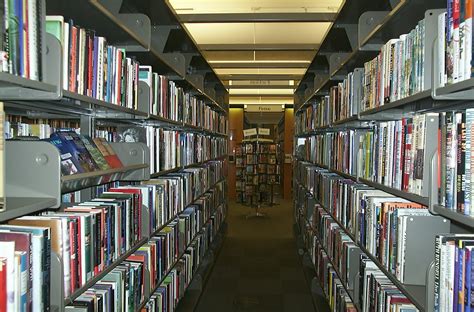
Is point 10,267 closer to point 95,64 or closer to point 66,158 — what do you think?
point 66,158

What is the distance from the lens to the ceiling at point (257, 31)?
14.1 ft

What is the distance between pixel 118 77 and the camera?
1.99 meters

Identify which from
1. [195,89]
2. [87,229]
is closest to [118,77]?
[87,229]

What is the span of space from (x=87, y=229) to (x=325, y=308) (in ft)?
8.71

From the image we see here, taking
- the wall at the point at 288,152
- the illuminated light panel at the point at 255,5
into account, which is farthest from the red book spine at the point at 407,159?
the wall at the point at 288,152

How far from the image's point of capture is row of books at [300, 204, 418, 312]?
6.33ft

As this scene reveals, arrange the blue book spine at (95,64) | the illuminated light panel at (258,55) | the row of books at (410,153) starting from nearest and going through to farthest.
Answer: the row of books at (410,153)
the blue book spine at (95,64)
the illuminated light panel at (258,55)

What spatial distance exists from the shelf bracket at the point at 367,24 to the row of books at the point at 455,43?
41.6 inches

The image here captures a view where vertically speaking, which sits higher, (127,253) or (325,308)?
(127,253)

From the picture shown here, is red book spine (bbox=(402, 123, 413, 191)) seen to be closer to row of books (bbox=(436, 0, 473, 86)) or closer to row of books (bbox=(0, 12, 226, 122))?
row of books (bbox=(436, 0, 473, 86))

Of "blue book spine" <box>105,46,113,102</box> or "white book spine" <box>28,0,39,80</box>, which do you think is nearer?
"white book spine" <box>28,0,39,80</box>

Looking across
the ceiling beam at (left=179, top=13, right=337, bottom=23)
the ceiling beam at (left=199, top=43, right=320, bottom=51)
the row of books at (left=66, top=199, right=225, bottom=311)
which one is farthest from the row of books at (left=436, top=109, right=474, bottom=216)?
the ceiling beam at (left=199, top=43, right=320, bottom=51)

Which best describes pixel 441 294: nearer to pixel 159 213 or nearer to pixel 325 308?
pixel 159 213

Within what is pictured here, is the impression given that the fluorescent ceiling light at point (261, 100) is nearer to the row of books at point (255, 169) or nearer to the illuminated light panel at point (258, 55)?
the row of books at point (255, 169)
